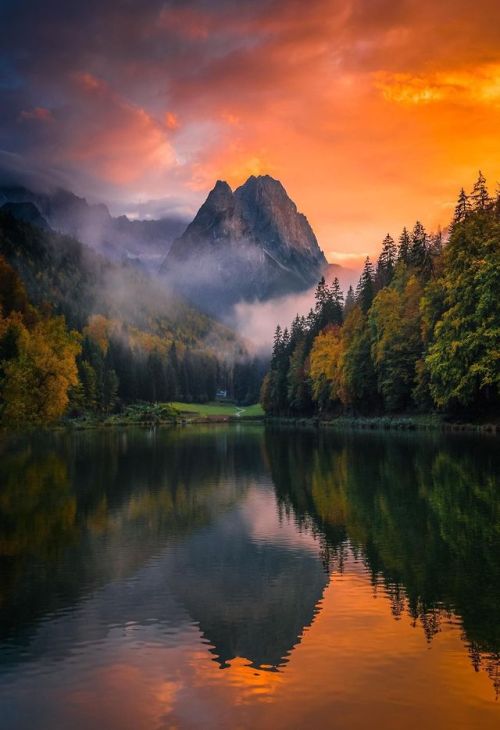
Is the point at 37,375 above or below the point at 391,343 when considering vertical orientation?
below

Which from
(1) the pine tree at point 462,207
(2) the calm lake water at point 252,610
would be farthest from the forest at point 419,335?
(2) the calm lake water at point 252,610

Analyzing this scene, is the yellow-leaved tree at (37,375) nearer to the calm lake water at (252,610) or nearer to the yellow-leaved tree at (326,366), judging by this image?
the calm lake water at (252,610)

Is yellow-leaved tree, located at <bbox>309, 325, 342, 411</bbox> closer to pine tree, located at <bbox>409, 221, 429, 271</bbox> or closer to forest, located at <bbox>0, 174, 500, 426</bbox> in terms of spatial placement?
forest, located at <bbox>0, 174, 500, 426</bbox>

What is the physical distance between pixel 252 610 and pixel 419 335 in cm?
6974

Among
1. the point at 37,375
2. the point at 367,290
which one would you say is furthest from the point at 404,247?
the point at 37,375

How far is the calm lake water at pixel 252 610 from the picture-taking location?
807 centimetres

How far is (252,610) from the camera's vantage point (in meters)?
11.9

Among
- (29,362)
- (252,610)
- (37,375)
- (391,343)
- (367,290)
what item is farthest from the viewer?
(367,290)

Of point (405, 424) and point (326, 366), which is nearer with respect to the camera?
point (405, 424)

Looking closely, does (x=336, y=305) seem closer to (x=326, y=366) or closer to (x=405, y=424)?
(x=326, y=366)

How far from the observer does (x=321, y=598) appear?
41.1 ft

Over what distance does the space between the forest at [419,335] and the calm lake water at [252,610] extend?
34.6m

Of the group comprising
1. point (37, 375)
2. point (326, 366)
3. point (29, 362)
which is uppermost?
point (326, 366)

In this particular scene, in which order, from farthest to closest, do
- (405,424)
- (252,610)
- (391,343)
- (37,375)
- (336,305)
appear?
(336,305) < (391,343) < (405,424) < (37,375) < (252,610)
